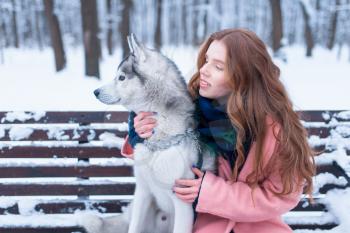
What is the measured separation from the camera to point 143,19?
5222cm

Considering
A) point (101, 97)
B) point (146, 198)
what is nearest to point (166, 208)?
point (146, 198)

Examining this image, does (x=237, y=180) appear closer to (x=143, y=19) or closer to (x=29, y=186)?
(x=29, y=186)

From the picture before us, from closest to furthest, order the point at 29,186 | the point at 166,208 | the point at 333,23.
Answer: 1. the point at 166,208
2. the point at 29,186
3. the point at 333,23

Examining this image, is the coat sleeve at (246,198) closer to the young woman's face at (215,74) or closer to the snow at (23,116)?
the young woman's face at (215,74)

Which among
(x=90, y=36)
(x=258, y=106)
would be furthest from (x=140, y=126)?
(x=90, y=36)

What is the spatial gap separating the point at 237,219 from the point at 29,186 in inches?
66.7

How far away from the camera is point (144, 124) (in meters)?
2.00

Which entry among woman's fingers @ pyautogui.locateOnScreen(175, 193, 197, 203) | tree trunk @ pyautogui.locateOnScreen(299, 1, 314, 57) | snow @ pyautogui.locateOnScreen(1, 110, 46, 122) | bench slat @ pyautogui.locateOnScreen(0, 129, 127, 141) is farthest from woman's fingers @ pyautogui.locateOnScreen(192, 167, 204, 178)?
tree trunk @ pyautogui.locateOnScreen(299, 1, 314, 57)

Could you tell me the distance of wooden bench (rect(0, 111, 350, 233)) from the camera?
2.91 meters

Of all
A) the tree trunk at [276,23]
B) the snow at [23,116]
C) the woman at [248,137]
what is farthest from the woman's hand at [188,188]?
the tree trunk at [276,23]

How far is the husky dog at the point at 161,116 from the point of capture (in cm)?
195

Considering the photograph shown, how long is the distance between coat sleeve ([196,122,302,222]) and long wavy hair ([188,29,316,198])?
0.03m

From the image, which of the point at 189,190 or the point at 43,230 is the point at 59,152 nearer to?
the point at 43,230

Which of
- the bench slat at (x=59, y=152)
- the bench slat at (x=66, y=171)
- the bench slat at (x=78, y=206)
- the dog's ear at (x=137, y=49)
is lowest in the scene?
the bench slat at (x=78, y=206)
